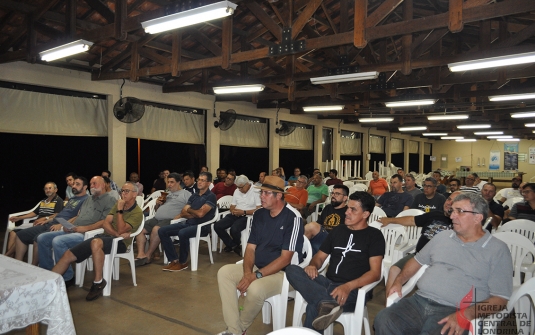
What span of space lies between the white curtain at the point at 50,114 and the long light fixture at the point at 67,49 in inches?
72.7

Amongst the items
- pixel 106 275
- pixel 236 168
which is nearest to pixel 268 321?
pixel 106 275

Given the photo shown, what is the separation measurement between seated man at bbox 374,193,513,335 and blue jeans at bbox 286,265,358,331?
292 millimetres

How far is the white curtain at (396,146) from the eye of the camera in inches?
815

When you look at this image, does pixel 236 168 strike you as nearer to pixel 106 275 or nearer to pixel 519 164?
pixel 106 275

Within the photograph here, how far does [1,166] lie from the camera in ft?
32.0

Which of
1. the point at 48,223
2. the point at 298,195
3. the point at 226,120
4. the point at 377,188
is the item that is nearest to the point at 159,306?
the point at 48,223

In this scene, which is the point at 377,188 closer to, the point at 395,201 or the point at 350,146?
the point at 395,201

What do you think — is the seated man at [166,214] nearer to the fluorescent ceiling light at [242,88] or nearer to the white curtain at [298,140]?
the fluorescent ceiling light at [242,88]

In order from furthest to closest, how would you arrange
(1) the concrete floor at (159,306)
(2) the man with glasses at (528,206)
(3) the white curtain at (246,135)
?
(3) the white curtain at (246,135), (2) the man with glasses at (528,206), (1) the concrete floor at (159,306)

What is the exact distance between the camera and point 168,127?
9320 mm

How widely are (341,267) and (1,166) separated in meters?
10.0

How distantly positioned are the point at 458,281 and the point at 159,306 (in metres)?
2.59

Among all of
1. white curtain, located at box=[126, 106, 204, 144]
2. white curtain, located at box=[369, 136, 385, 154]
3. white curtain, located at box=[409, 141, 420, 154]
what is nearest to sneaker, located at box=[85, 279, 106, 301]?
white curtain, located at box=[126, 106, 204, 144]

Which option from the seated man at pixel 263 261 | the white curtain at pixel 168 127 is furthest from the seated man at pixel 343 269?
the white curtain at pixel 168 127
